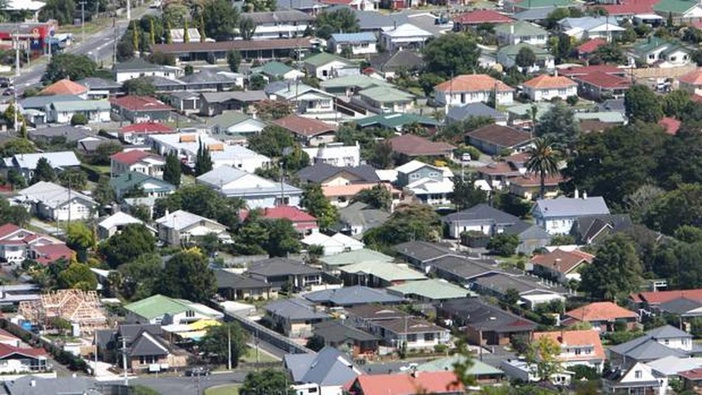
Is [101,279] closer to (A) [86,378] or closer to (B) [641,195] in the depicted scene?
(A) [86,378]

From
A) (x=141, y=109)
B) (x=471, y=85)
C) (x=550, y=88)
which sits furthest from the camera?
(x=550, y=88)

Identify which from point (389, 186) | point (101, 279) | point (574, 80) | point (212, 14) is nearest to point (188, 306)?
point (101, 279)

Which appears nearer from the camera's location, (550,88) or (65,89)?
(65,89)

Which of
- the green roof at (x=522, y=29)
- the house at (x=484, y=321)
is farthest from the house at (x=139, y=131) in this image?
the house at (x=484, y=321)

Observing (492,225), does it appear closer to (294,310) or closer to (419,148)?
(419,148)

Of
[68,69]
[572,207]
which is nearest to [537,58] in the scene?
[68,69]

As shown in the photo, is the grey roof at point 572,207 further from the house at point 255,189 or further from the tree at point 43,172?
the tree at point 43,172

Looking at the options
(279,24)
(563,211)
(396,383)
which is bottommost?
(279,24)
